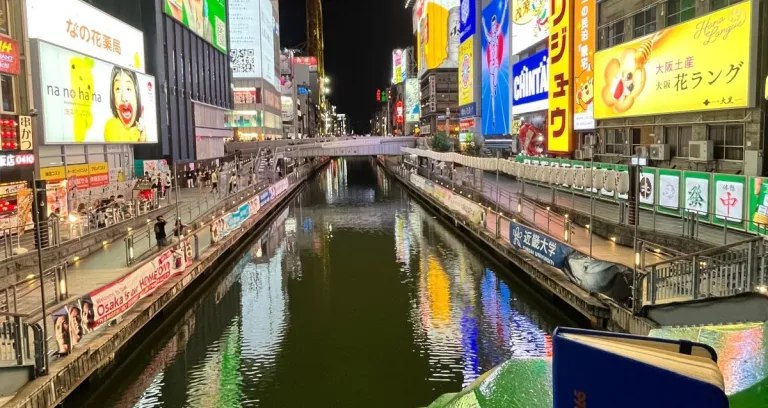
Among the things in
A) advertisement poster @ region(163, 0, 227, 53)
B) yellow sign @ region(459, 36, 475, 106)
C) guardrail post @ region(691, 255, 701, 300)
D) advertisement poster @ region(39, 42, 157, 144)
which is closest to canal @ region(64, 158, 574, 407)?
guardrail post @ region(691, 255, 701, 300)

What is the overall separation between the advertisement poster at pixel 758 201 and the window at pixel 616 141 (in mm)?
12306

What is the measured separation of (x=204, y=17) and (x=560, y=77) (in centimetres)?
4133

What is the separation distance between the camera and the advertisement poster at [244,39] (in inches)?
4129

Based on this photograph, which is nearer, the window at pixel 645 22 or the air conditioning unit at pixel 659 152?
the air conditioning unit at pixel 659 152

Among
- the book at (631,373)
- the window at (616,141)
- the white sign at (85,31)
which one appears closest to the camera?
the book at (631,373)

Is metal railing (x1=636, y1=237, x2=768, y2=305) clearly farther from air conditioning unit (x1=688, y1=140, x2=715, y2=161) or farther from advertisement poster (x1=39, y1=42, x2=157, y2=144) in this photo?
advertisement poster (x1=39, y1=42, x2=157, y2=144)

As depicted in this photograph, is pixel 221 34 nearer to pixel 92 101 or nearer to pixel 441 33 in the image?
pixel 92 101

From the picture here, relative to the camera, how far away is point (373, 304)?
70.4ft

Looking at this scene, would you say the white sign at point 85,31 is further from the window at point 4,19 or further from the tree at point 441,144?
the tree at point 441,144

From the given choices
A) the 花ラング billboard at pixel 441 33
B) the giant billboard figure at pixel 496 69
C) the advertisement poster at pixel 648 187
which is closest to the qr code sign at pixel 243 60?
the 花ラング billboard at pixel 441 33

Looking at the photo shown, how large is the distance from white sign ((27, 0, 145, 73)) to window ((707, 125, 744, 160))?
30.0 metres

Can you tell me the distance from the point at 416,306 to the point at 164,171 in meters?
32.9

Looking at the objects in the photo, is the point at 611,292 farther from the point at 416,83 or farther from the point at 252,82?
the point at 416,83

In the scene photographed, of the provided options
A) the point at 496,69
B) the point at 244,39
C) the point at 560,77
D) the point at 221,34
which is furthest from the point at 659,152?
the point at 244,39
